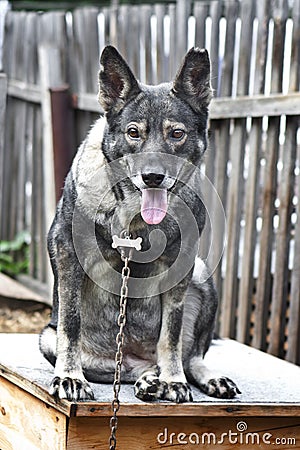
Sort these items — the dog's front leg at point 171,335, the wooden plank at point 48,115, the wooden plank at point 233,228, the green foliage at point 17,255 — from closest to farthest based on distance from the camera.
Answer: the dog's front leg at point 171,335, the wooden plank at point 233,228, the wooden plank at point 48,115, the green foliage at point 17,255

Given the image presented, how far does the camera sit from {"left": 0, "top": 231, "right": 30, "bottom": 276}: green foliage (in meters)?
7.62

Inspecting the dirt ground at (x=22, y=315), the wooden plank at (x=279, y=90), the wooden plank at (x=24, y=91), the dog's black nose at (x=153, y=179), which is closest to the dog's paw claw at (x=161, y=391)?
the dog's black nose at (x=153, y=179)

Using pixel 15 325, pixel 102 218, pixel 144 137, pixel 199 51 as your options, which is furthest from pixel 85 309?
pixel 15 325

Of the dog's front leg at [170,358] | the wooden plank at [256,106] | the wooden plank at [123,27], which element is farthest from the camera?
the wooden plank at [123,27]

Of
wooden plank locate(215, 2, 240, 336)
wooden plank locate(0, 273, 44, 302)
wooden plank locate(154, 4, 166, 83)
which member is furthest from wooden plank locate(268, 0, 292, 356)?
wooden plank locate(0, 273, 44, 302)

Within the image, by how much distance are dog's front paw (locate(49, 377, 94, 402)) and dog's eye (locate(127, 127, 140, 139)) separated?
0.98 meters

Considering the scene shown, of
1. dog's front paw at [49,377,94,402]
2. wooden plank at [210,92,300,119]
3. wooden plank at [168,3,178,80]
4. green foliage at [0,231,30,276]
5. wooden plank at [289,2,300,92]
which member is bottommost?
dog's front paw at [49,377,94,402]

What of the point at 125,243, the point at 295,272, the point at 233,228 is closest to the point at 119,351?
the point at 125,243

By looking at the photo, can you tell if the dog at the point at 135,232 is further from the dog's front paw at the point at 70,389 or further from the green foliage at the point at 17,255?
the green foliage at the point at 17,255

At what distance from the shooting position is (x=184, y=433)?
137 inches

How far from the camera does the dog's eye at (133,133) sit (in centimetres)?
330

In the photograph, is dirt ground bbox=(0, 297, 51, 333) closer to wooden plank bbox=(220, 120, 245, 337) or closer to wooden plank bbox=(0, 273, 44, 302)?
wooden plank bbox=(0, 273, 44, 302)

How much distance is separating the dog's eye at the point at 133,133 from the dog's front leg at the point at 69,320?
0.53 meters

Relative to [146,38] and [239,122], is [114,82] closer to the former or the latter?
[239,122]
